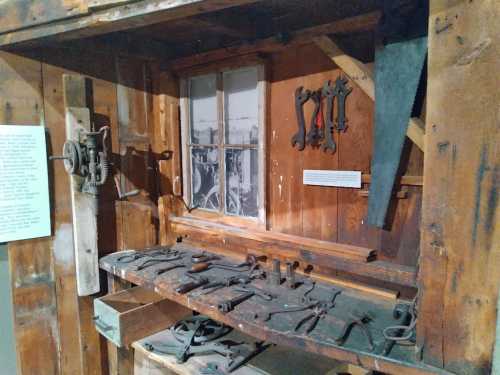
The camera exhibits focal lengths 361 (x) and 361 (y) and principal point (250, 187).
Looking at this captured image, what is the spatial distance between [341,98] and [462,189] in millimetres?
679

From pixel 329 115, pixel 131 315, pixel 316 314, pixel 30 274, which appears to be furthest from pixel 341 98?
pixel 30 274

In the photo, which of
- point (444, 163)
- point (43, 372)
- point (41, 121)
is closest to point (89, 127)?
point (41, 121)

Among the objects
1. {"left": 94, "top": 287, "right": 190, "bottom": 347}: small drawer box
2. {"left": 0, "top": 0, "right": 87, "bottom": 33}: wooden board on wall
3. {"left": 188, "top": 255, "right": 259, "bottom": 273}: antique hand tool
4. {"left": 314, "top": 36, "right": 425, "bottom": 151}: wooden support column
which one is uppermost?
{"left": 0, "top": 0, "right": 87, "bottom": 33}: wooden board on wall

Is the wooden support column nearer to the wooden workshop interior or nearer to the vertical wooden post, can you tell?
the wooden workshop interior

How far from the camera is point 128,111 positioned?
1942mm

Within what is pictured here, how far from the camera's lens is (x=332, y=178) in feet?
4.64

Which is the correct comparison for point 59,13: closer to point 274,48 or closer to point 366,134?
point 274,48

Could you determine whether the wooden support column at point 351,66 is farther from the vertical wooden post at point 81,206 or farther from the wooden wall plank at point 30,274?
the wooden wall plank at point 30,274

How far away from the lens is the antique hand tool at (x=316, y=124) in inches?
56.2

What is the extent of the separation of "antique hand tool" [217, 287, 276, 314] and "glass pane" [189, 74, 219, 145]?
0.81 metres

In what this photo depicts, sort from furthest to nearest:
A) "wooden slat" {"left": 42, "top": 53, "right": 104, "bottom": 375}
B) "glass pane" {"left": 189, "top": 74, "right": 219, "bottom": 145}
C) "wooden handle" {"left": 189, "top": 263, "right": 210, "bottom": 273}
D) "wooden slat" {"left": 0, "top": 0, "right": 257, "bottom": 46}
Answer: "glass pane" {"left": 189, "top": 74, "right": 219, "bottom": 145}
"wooden slat" {"left": 42, "top": 53, "right": 104, "bottom": 375}
"wooden handle" {"left": 189, "top": 263, "right": 210, "bottom": 273}
"wooden slat" {"left": 0, "top": 0, "right": 257, "bottom": 46}

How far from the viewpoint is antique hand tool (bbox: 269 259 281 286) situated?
1.46 meters

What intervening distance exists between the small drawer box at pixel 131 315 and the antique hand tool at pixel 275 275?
63 centimetres

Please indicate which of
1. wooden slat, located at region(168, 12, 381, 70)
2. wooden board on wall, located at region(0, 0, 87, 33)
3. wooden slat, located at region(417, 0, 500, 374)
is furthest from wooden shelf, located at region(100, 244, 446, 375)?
wooden board on wall, located at region(0, 0, 87, 33)
